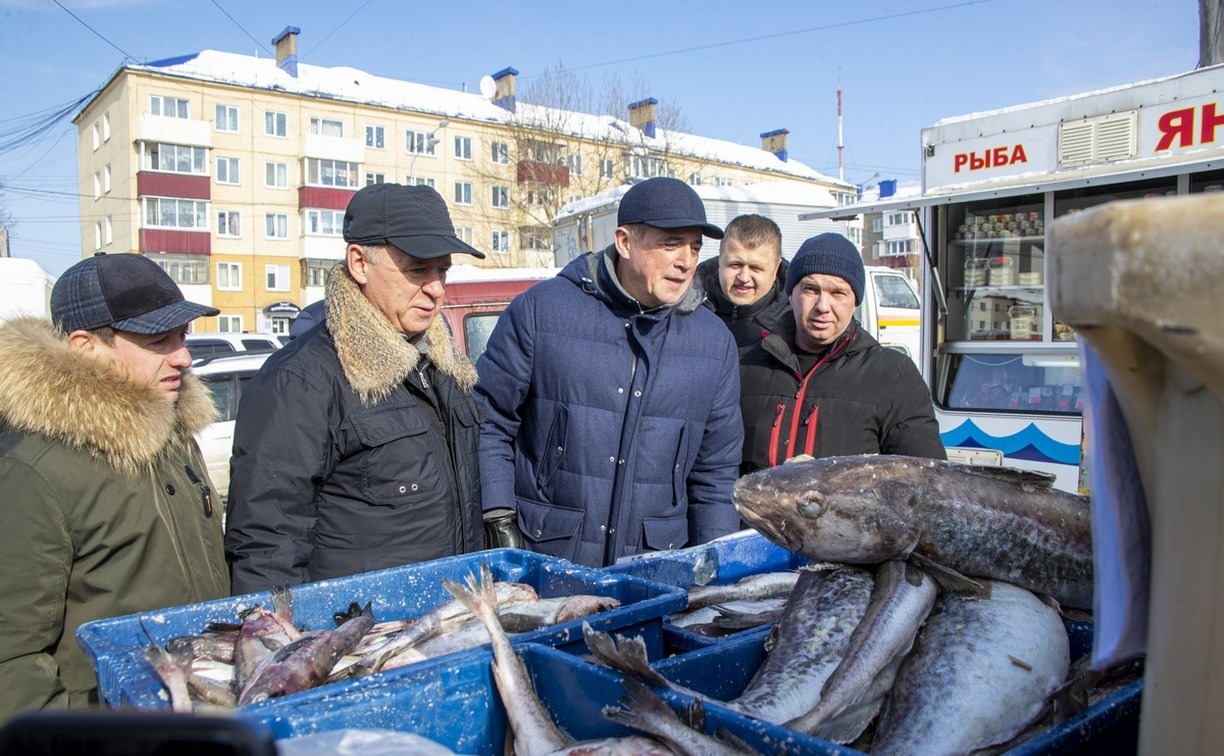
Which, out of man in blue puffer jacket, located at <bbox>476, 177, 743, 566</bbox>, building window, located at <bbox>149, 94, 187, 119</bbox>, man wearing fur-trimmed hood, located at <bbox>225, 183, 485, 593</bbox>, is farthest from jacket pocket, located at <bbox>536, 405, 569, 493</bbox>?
building window, located at <bbox>149, 94, 187, 119</bbox>

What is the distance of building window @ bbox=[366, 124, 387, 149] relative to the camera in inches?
1984

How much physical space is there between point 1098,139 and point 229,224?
161 ft

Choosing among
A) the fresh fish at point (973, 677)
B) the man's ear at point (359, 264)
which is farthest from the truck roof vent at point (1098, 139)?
the man's ear at point (359, 264)

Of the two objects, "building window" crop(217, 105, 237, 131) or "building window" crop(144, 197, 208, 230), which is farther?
"building window" crop(217, 105, 237, 131)

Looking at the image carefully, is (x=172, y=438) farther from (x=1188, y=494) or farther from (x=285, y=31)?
(x=285, y=31)

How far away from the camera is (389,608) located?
262 centimetres

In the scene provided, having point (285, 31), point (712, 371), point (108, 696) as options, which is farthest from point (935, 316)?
point (285, 31)

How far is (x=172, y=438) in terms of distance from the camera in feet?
9.81

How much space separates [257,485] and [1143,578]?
2.42 metres

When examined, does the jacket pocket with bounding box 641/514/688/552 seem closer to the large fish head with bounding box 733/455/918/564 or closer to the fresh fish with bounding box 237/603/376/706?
the large fish head with bounding box 733/455/918/564

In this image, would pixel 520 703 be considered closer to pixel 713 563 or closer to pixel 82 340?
pixel 713 563

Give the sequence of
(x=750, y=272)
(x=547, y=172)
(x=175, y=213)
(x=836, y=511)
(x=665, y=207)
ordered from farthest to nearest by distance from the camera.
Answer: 1. (x=175, y=213)
2. (x=547, y=172)
3. (x=750, y=272)
4. (x=665, y=207)
5. (x=836, y=511)

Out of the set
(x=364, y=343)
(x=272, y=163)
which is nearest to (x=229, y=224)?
(x=272, y=163)

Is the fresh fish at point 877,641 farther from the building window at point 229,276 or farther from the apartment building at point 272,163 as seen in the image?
the building window at point 229,276
